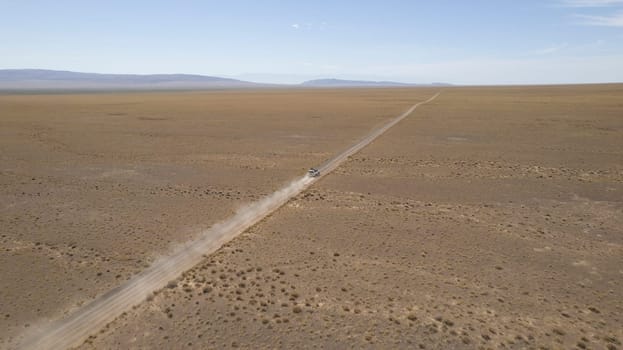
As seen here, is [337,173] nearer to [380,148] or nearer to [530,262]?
[380,148]

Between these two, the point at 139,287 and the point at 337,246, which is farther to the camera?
the point at 337,246

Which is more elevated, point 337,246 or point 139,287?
point 337,246

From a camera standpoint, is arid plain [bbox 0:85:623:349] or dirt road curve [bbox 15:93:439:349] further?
arid plain [bbox 0:85:623:349]

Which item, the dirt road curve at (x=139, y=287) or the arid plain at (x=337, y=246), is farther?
the arid plain at (x=337, y=246)

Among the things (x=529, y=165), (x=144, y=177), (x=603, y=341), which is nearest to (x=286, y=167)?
(x=144, y=177)

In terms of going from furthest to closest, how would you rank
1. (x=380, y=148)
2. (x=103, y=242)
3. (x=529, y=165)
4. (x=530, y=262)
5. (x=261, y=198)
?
(x=380, y=148) < (x=529, y=165) < (x=261, y=198) < (x=103, y=242) < (x=530, y=262)
